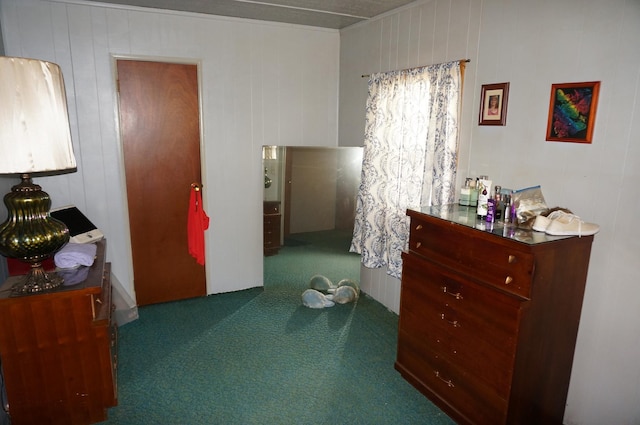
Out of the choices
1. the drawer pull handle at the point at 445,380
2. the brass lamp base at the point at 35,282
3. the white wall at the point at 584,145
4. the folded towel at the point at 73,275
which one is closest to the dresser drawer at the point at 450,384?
the drawer pull handle at the point at 445,380

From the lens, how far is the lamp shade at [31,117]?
1.69 m

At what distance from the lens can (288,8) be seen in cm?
326

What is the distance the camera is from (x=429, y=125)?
2.86m

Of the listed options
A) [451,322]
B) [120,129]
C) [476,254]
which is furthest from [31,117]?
[451,322]

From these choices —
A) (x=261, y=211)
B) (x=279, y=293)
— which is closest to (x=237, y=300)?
(x=279, y=293)

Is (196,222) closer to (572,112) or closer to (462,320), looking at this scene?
(462,320)

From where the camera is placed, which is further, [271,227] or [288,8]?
[271,227]

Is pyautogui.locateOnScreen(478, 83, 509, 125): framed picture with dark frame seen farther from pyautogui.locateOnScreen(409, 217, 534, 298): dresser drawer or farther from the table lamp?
the table lamp

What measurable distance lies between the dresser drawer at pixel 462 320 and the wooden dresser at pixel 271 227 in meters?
1.63

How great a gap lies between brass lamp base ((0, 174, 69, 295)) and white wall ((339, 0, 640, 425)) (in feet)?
7.83

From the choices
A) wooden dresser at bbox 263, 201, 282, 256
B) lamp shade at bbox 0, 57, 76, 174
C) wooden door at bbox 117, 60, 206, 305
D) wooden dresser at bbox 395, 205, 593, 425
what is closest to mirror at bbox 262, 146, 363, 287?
wooden dresser at bbox 263, 201, 282, 256

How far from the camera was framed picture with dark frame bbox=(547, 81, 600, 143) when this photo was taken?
6.49 feet

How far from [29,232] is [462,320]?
7.05ft

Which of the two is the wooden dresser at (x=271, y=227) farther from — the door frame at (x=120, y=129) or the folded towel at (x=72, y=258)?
the folded towel at (x=72, y=258)
